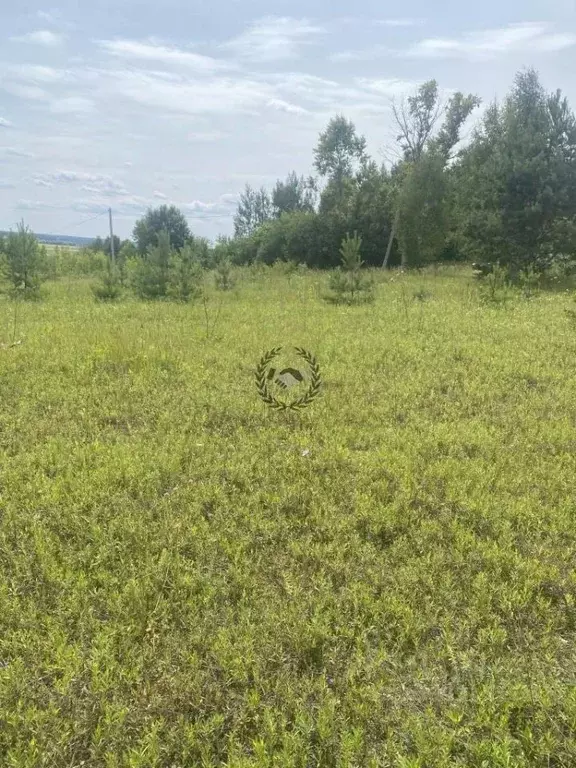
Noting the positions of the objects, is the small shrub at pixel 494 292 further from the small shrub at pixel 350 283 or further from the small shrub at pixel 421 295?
the small shrub at pixel 350 283

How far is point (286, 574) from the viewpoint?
266 centimetres

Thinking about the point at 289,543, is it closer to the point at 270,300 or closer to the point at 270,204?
the point at 270,300

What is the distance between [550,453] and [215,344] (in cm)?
450

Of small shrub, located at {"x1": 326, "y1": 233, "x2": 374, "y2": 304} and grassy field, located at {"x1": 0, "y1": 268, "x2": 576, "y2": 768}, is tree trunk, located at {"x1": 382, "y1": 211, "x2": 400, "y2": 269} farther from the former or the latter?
grassy field, located at {"x1": 0, "y1": 268, "x2": 576, "y2": 768}

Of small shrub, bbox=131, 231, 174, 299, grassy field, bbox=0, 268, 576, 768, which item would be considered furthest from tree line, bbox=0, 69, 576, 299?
grassy field, bbox=0, 268, 576, 768

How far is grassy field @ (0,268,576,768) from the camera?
1897 millimetres

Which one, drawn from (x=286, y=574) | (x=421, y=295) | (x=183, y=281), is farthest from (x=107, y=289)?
(x=286, y=574)

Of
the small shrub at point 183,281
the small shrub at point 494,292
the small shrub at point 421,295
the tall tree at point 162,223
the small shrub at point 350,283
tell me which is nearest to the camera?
the small shrub at point 494,292

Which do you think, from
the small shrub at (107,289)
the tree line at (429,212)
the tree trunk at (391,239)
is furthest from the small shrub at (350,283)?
the tree trunk at (391,239)

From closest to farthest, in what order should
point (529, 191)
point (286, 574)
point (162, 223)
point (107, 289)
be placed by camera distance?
point (286, 574), point (107, 289), point (529, 191), point (162, 223)

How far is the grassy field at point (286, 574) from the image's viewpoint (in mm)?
1897

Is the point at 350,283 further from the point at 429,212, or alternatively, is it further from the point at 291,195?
the point at 291,195

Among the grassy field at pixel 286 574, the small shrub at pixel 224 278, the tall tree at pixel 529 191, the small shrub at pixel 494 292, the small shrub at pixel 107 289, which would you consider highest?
the tall tree at pixel 529 191

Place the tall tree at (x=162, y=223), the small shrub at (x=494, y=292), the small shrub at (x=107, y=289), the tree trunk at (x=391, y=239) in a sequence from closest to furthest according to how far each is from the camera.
A: the small shrub at (x=494, y=292) → the small shrub at (x=107, y=289) → the tree trunk at (x=391, y=239) → the tall tree at (x=162, y=223)
